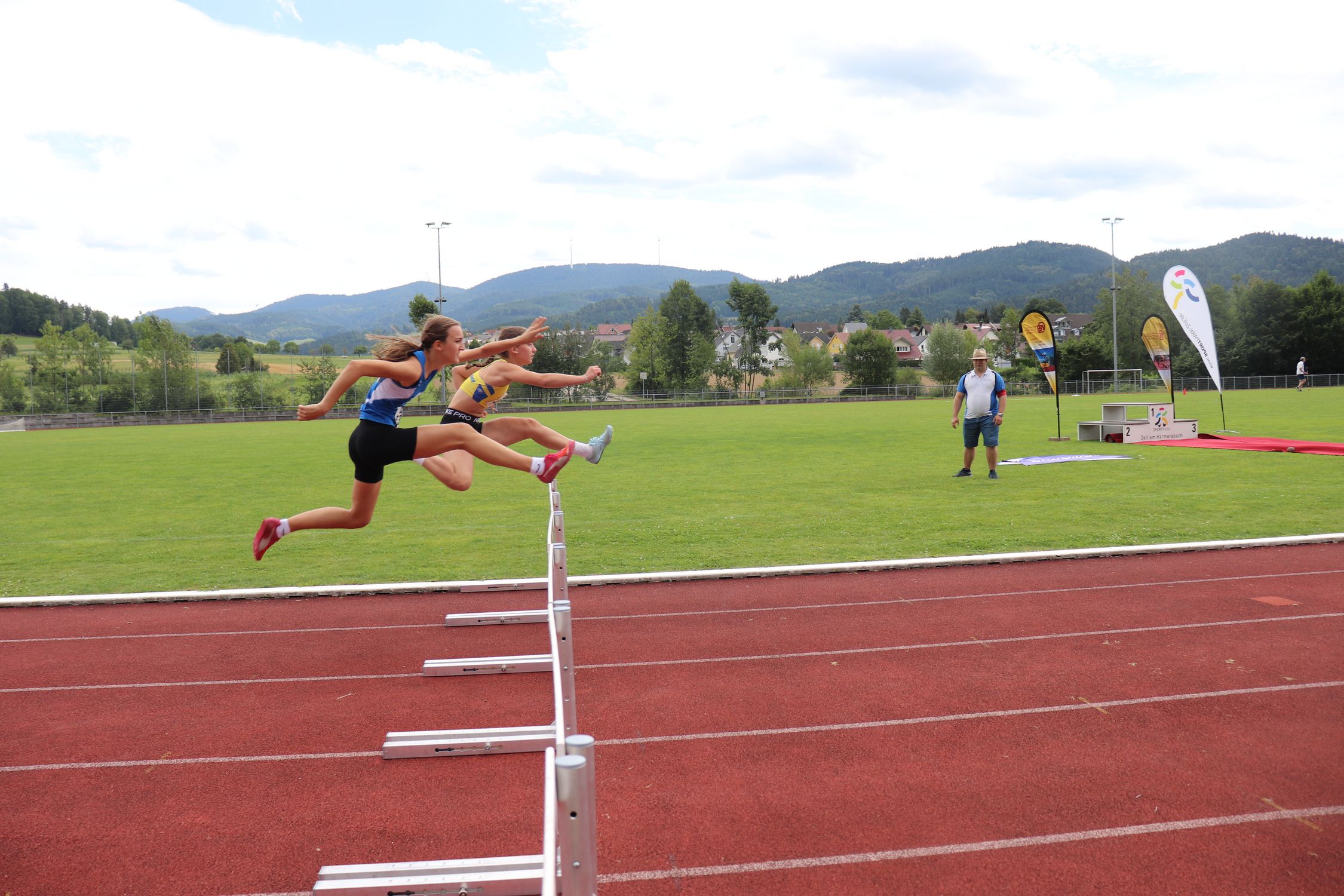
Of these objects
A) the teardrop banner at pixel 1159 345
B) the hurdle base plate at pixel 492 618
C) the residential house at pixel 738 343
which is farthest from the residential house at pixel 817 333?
the hurdle base plate at pixel 492 618

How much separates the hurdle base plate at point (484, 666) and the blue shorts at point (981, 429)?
1096cm

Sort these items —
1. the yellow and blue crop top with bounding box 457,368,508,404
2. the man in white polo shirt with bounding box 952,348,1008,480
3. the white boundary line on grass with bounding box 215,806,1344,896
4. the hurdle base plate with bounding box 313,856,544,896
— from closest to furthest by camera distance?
the hurdle base plate with bounding box 313,856,544,896 → the white boundary line on grass with bounding box 215,806,1344,896 → the yellow and blue crop top with bounding box 457,368,508,404 → the man in white polo shirt with bounding box 952,348,1008,480

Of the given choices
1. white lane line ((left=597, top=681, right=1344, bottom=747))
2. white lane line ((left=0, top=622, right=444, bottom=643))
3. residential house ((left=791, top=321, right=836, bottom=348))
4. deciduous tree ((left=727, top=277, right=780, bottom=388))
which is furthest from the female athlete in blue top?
residential house ((left=791, top=321, right=836, bottom=348))

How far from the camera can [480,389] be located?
6383 millimetres

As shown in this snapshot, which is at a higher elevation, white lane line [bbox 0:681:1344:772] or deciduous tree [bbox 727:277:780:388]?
deciduous tree [bbox 727:277:780:388]

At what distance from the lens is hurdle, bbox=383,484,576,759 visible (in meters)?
4.02

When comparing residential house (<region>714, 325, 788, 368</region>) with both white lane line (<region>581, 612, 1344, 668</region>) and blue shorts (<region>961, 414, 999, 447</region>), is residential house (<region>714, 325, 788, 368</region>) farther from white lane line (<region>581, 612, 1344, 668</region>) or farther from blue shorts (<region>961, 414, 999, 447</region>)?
white lane line (<region>581, 612, 1344, 668</region>)

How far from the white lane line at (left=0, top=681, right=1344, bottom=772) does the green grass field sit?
446cm

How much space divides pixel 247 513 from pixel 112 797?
10946mm

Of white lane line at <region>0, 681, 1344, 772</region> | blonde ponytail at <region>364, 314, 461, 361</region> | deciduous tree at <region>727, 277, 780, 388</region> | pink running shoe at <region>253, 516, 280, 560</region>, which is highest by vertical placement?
deciduous tree at <region>727, 277, 780, 388</region>

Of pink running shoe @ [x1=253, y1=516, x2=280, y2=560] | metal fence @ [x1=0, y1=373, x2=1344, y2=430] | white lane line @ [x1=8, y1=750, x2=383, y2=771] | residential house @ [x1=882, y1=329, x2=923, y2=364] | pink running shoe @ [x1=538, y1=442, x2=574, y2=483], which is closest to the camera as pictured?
white lane line @ [x1=8, y1=750, x2=383, y2=771]

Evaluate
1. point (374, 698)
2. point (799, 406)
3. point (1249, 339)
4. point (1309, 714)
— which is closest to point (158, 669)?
point (374, 698)

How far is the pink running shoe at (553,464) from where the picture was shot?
5.71m

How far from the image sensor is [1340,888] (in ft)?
12.0
